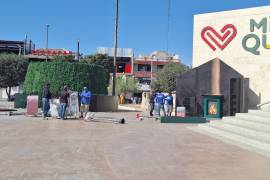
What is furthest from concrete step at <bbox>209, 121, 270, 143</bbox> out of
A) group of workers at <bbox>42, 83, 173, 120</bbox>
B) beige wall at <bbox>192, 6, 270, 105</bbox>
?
beige wall at <bbox>192, 6, 270, 105</bbox>

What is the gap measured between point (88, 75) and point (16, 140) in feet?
60.4

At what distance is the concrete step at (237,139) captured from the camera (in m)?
10.1

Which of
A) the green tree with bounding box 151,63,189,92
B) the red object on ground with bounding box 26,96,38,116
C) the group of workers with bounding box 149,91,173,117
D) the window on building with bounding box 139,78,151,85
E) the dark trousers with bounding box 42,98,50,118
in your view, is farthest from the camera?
the window on building with bounding box 139,78,151,85

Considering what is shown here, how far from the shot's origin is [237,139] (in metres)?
11.8

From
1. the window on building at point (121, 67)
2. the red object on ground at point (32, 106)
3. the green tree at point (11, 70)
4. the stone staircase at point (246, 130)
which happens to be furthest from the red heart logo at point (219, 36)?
the window on building at point (121, 67)

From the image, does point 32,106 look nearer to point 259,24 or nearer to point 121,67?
point 259,24

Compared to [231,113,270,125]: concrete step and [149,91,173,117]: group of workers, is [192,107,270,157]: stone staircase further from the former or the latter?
[149,91,173,117]: group of workers

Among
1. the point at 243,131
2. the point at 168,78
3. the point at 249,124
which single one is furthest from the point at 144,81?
the point at 243,131

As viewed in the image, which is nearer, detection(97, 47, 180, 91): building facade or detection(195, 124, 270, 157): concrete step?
detection(195, 124, 270, 157): concrete step

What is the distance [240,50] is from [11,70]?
4524 cm

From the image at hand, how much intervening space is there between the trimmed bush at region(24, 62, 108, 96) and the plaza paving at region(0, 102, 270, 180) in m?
16.6

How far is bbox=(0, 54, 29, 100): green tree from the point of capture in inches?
2370

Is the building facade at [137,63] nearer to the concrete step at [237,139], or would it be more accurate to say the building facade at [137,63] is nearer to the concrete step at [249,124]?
the concrete step at [237,139]

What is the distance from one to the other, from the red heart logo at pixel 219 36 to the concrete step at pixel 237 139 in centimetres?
890
